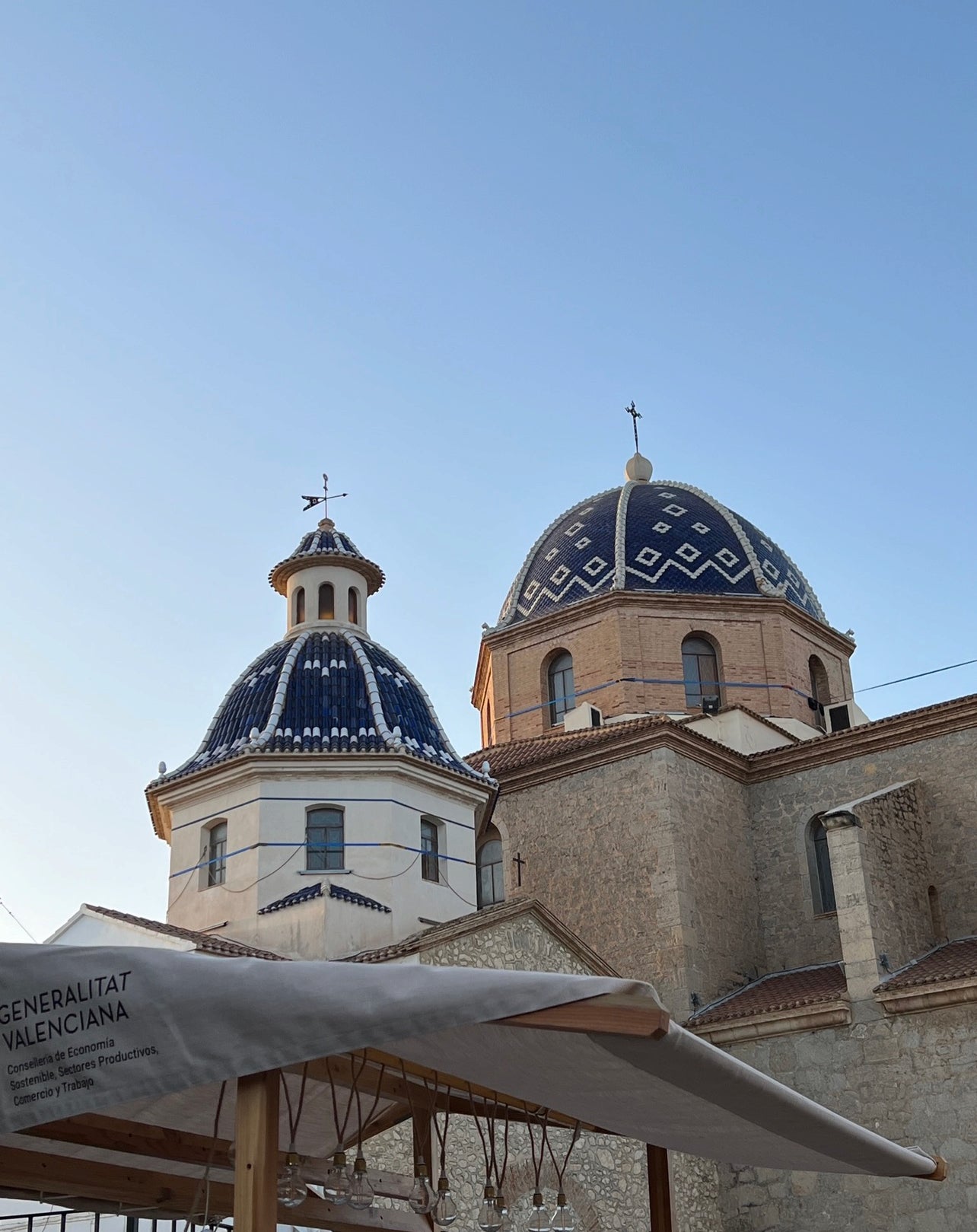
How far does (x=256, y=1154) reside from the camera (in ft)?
12.6

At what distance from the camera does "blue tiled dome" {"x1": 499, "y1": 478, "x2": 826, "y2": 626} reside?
2306 cm

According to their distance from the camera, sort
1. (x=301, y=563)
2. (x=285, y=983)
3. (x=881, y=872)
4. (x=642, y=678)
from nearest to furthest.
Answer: (x=285, y=983)
(x=881, y=872)
(x=301, y=563)
(x=642, y=678)

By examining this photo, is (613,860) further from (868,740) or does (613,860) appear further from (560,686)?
(560,686)

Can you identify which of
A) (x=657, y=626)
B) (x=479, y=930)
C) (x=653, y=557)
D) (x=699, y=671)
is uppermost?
(x=653, y=557)

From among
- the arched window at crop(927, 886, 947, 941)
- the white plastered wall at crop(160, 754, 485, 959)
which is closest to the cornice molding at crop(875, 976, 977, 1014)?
the arched window at crop(927, 886, 947, 941)

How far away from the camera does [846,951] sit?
16.3 meters

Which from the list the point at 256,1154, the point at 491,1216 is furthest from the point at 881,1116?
the point at 256,1154

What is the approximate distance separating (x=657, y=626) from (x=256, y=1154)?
18954mm

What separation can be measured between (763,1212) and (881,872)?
4.12 metres

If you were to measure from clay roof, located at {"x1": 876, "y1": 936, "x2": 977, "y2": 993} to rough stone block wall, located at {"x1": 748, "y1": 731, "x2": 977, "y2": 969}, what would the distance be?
0.77 metres

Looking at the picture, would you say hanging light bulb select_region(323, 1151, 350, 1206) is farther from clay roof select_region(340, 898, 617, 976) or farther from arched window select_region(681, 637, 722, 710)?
arched window select_region(681, 637, 722, 710)

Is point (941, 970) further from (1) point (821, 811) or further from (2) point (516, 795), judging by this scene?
(2) point (516, 795)

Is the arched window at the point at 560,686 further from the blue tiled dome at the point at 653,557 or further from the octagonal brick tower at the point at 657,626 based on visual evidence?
the blue tiled dome at the point at 653,557

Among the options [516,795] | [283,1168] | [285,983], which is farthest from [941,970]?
[285,983]
